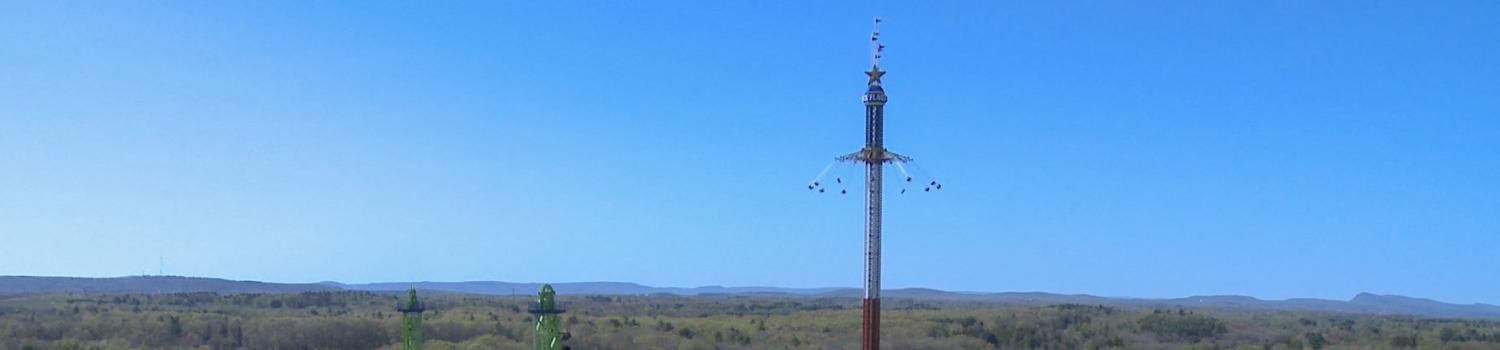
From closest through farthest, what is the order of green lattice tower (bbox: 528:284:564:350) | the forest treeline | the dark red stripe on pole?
the dark red stripe on pole < green lattice tower (bbox: 528:284:564:350) < the forest treeline

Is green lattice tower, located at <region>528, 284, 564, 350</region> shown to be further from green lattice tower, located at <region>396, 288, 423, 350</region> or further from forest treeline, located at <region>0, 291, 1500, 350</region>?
forest treeline, located at <region>0, 291, 1500, 350</region>

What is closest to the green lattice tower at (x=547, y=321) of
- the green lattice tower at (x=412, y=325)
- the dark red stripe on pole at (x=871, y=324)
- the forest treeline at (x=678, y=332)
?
the green lattice tower at (x=412, y=325)

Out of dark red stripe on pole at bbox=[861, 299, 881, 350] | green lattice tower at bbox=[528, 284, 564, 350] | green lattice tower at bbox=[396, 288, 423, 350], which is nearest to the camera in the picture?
dark red stripe on pole at bbox=[861, 299, 881, 350]

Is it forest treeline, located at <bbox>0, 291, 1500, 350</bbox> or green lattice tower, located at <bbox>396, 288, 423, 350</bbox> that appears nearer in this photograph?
green lattice tower, located at <bbox>396, 288, 423, 350</bbox>

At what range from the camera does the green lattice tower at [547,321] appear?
3091 cm

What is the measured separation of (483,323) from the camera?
85438 millimetres


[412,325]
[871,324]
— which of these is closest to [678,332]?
[412,325]

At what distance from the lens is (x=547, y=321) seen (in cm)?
3111

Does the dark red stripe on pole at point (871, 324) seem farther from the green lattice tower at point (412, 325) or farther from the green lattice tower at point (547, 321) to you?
the green lattice tower at point (412, 325)

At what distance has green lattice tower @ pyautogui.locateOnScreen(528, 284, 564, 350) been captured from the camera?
101ft

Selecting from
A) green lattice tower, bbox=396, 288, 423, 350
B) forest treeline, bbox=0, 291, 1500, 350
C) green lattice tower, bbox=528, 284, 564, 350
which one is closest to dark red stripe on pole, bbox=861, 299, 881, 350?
green lattice tower, bbox=528, 284, 564, 350

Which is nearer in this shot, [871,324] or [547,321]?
[871,324]

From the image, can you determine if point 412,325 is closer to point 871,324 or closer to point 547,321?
point 547,321

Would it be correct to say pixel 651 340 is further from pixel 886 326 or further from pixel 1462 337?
pixel 1462 337
